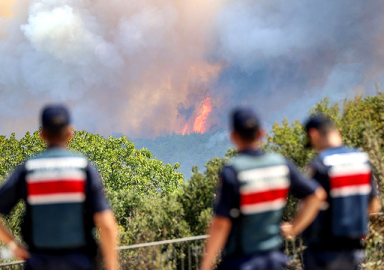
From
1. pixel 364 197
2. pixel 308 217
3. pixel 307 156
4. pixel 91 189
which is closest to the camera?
pixel 91 189

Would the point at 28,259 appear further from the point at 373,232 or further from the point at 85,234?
the point at 373,232

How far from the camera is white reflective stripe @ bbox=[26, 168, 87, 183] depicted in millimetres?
2701

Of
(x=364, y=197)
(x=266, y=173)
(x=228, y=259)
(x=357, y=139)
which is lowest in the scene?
(x=228, y=259)

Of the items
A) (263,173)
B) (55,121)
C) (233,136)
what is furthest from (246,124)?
(55,121)

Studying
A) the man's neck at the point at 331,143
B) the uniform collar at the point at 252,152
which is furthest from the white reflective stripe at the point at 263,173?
the man's neck at the point at 331,143

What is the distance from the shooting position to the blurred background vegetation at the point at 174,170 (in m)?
17.5

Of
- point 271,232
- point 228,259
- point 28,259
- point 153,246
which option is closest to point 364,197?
point 271,232

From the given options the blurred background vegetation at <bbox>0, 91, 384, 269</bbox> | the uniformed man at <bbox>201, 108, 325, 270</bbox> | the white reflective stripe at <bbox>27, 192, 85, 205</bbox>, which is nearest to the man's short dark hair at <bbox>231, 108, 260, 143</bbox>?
the uniformed man at <bbox>201, 108, 325, 270</bbox>

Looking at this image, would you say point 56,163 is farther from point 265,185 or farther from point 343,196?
point 343,196

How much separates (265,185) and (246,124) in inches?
15.5

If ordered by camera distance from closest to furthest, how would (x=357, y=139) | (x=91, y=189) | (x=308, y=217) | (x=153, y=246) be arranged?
(x=91, y=189)
(x=308, y=217)
(x=153, y=246)
(x=357, y=139)

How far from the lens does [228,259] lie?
288cm

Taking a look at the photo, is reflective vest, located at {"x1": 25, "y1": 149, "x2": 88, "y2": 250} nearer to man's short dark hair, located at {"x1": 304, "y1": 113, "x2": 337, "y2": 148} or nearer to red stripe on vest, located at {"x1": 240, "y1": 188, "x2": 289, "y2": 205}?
red stripe on vest, located at {"x1": 240, "y1": 188, "x2": 289, "y2": 205}

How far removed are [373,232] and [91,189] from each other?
20.8ft
